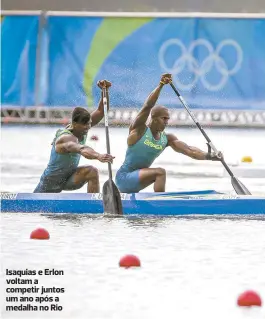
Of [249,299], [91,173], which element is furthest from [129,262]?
[91,173]

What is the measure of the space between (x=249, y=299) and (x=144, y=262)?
1.77 meters

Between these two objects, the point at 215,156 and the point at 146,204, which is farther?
the point at 215,156

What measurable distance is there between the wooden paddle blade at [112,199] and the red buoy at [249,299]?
4211 mm

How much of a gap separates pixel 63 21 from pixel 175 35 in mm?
2703

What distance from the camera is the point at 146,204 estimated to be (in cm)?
1130

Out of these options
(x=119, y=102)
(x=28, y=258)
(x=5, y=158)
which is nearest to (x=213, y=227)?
(x=28, y=258)

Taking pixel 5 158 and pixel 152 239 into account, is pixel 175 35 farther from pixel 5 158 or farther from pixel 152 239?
pixel 152 239

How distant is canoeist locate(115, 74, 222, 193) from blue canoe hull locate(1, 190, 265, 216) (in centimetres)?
31

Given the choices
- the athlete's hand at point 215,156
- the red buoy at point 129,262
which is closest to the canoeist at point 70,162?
the athlete's hand at point 215,156

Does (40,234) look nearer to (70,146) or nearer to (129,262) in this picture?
(129,262)

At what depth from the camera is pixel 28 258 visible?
28.9 ft

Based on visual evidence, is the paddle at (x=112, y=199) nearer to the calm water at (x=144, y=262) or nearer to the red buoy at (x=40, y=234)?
the calm water at (x=144, y=262)

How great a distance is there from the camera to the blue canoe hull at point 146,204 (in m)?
11.3

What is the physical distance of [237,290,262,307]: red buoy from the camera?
7047 mm
